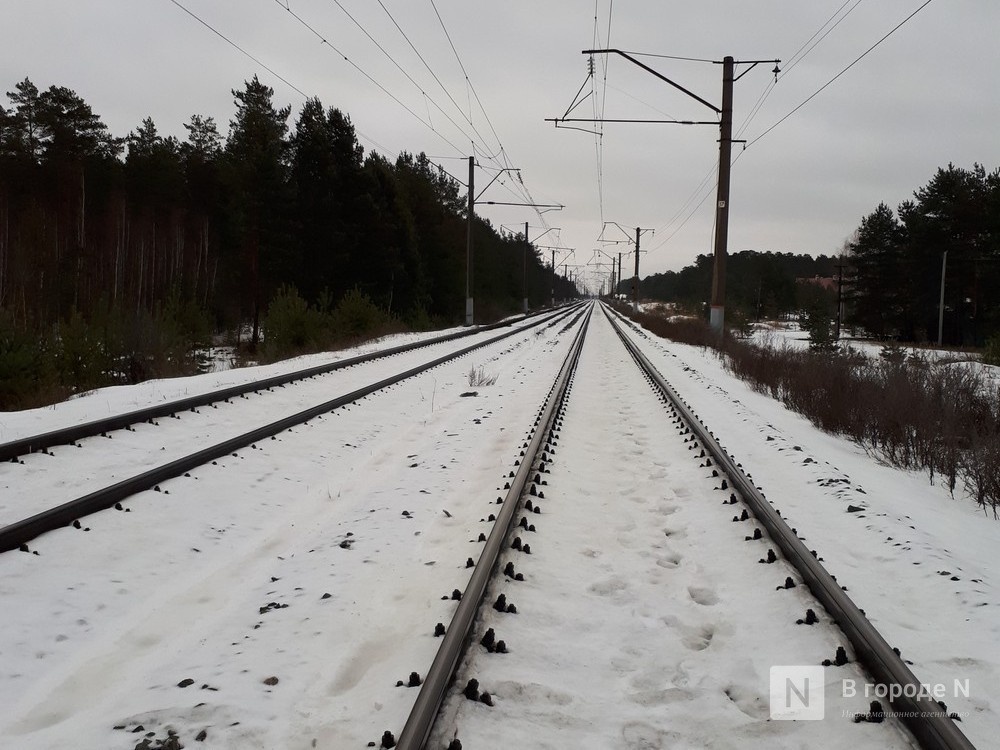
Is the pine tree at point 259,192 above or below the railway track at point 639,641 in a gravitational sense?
above

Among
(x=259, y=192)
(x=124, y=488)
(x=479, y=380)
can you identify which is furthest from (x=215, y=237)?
(x=124, y=488)

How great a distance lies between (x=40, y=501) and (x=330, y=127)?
116ft

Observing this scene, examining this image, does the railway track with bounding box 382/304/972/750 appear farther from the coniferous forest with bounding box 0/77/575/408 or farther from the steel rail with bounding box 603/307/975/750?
the coniferous forest with bounding box 0/77/575/408

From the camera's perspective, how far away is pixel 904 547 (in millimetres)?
4570

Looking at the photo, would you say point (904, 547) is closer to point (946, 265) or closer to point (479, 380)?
point (479, 380)

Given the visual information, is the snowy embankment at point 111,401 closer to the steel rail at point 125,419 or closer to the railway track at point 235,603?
the steel rail at point 125,419

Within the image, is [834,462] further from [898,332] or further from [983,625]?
[898,332]

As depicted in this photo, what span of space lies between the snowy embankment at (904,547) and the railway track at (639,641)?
30 centimetres

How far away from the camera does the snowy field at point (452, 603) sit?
2.76m

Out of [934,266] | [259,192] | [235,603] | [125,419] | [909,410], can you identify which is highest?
[259,192]

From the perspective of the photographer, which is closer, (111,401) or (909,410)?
(909,410)

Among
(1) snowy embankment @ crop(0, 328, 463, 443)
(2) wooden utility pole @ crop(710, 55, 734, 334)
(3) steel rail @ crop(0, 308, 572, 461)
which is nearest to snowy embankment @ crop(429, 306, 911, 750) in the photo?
(3) steel rail @ crop(0, 308, 572, 461)

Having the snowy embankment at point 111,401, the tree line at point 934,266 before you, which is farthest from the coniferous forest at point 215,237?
the tree line at point 934,266

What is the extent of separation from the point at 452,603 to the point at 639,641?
1016 mm
